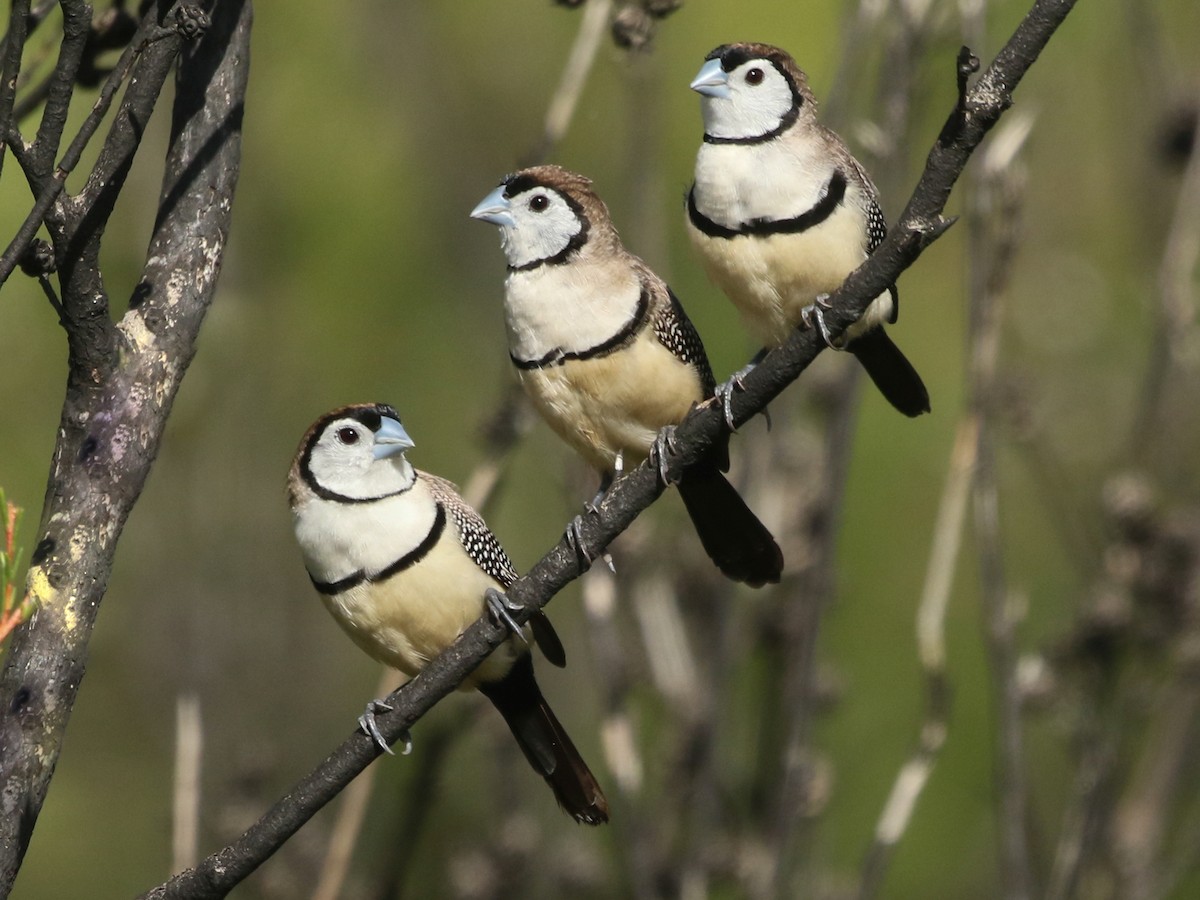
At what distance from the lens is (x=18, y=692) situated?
2.06 m

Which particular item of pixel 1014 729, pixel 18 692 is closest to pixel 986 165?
pixel 1014 729

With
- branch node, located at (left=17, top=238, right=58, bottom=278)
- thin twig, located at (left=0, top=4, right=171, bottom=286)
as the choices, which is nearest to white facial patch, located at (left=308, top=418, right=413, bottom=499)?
branch node, located at (left=17, top=238, right=58, bottom=278)

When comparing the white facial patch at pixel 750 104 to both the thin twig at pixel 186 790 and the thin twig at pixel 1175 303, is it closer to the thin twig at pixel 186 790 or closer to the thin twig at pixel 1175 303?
the thin twig at pixel 1175 303

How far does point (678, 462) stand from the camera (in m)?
2.41

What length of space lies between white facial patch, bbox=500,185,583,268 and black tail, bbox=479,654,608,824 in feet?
2.73

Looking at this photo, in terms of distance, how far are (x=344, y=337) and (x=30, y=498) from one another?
170cm

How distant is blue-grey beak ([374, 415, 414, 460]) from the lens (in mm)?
3105

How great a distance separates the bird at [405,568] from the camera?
3.08m

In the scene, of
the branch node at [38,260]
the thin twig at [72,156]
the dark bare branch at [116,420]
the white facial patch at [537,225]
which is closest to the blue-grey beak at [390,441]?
the white facial patch at [537,225]

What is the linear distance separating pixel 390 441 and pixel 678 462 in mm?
878

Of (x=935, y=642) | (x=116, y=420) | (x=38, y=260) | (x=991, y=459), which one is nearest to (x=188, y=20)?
(x=38, y=260)

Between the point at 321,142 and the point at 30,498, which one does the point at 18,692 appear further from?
the point at 321,142

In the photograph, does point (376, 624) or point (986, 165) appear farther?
point (986, 165)

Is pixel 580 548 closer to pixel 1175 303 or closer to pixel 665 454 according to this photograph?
pixel 665 454
